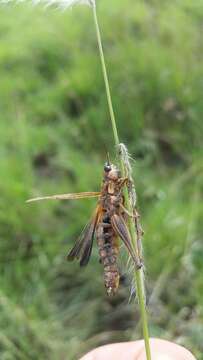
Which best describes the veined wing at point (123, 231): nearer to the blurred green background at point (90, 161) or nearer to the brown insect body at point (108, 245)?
the brown insect body at point (108, 245)

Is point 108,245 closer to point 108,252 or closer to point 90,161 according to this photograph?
point 108,252

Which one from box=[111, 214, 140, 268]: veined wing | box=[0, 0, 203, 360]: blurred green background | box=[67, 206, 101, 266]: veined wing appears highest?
box=[0, 0, 203, 360]: blurred green background

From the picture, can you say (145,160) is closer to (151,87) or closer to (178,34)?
(151,87)

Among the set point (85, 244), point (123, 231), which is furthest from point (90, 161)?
point (123, 231)

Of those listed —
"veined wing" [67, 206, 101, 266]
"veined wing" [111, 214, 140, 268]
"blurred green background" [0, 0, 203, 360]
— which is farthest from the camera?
"blurred green background" [0, 0, 203, 360]

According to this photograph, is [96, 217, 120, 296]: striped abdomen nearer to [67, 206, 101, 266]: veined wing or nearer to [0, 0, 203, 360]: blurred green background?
[67, 206, 101, 266]: veined wing

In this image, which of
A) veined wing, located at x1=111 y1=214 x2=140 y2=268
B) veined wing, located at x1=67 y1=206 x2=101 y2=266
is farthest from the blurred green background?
veined wing, located at x1=111 y1=214 x2=140 y2=268

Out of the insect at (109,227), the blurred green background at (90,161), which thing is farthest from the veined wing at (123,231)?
the blurred green background at (90,161)
